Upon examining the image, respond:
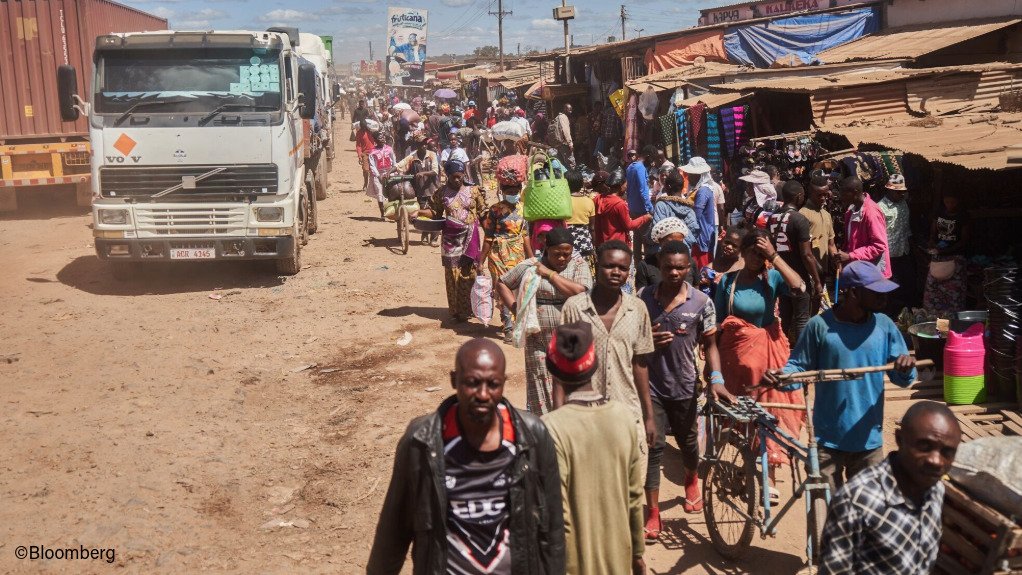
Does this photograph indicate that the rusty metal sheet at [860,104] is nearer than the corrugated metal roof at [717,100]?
Yes

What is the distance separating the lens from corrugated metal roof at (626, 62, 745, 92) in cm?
1638

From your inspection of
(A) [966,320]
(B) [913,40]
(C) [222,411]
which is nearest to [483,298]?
(C) [222,411]

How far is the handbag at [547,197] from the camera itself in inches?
303

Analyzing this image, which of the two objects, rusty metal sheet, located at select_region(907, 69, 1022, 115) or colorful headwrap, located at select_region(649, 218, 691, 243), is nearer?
colorful headwrap, located at select_region(649, 218, 691, 243)

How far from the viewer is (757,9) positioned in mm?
29828

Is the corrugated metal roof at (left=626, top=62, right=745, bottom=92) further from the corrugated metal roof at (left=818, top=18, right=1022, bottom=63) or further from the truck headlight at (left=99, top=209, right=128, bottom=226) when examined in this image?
the truck headlight at (left=99, top=209, right=128, bottom=226)

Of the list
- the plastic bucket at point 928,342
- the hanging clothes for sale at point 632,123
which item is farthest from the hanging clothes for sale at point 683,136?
the plastic bucket at point 928,342

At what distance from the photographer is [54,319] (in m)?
11.2

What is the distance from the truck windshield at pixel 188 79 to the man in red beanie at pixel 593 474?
31.1ft

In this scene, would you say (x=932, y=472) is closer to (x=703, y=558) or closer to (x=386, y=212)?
(x=703, y=558)

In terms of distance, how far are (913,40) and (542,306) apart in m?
12.2

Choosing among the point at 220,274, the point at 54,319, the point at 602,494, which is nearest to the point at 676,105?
the point at 220,274

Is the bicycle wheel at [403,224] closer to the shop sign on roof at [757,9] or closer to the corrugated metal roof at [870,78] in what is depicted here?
the corrugated metal roof at [870,78]

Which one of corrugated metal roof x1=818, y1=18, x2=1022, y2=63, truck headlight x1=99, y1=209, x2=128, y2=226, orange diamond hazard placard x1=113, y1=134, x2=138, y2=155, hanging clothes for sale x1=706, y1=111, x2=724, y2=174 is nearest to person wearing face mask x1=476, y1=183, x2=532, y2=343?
orange diamond hazard placard x1=113, y1=134, x2=138, y2=155
